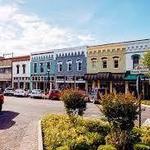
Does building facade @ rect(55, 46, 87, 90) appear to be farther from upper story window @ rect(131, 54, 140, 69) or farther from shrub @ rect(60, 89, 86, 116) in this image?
shrub @ rect(60, 89, 86, 116)

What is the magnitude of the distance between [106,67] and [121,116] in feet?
116

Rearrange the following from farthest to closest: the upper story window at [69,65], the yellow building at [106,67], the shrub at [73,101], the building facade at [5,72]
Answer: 1. the building facade at [5,72]
2. the upper story window at [69,65]
3. the yellow building at [106,67]
4. the shrub at [73,101]

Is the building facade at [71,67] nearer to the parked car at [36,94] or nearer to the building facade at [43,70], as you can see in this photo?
the building facade at [43,70]

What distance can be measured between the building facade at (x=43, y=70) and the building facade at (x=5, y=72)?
8090 mm

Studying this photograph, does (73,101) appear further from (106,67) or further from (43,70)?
(43,70)

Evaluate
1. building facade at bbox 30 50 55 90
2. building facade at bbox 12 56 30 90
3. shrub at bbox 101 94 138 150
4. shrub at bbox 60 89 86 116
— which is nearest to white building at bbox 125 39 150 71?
building facade at bbox 30 50 55 90

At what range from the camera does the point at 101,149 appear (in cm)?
1048

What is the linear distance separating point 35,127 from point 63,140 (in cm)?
643

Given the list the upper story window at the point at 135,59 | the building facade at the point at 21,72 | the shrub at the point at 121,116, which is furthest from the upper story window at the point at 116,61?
the shrub at the point at 121,116

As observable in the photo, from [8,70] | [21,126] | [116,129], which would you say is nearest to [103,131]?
[116,129]

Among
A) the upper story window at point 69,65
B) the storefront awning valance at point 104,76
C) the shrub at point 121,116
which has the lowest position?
the shrub at point 121,116

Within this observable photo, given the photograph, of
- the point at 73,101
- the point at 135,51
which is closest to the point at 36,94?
the point at 135,51

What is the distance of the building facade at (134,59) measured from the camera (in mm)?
42875

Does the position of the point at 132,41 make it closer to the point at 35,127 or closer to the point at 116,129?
the point at 35,127
